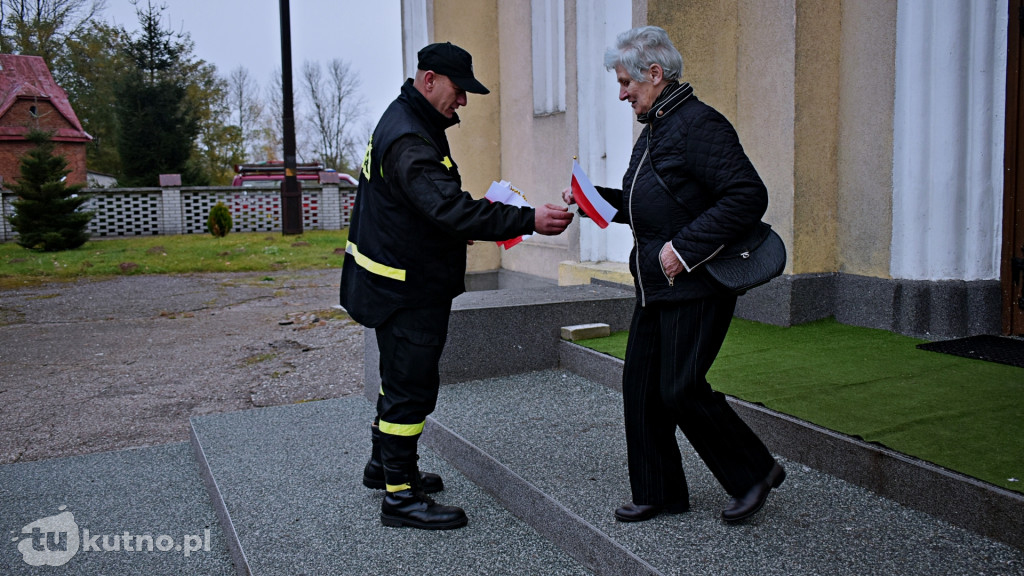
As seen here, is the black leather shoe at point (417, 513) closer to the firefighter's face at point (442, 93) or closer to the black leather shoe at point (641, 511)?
the black leather shoe at point (641, 511)

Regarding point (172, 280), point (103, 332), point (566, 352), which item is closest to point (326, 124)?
point (172, 280)

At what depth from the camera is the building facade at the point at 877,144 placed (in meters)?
4.91

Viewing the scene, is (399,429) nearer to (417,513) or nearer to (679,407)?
(417,513)

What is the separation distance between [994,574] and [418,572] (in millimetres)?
1940

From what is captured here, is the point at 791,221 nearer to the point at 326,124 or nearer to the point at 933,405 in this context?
the point at 933,405

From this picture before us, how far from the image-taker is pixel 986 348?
4.75m

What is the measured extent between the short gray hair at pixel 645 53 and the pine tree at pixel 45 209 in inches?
797

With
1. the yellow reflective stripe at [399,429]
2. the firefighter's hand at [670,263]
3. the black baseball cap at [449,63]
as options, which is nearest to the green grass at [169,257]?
the yellow reflective stripe at [399,429]

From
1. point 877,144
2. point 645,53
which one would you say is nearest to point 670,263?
point 645,53

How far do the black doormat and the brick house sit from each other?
3486cm

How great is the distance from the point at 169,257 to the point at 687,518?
17.4 metres

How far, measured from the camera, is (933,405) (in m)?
3.75

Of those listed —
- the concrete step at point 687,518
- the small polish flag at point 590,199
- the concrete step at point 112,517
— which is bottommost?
the concrete step at point 112,517

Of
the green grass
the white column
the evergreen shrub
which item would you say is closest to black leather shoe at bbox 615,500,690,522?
the white column
